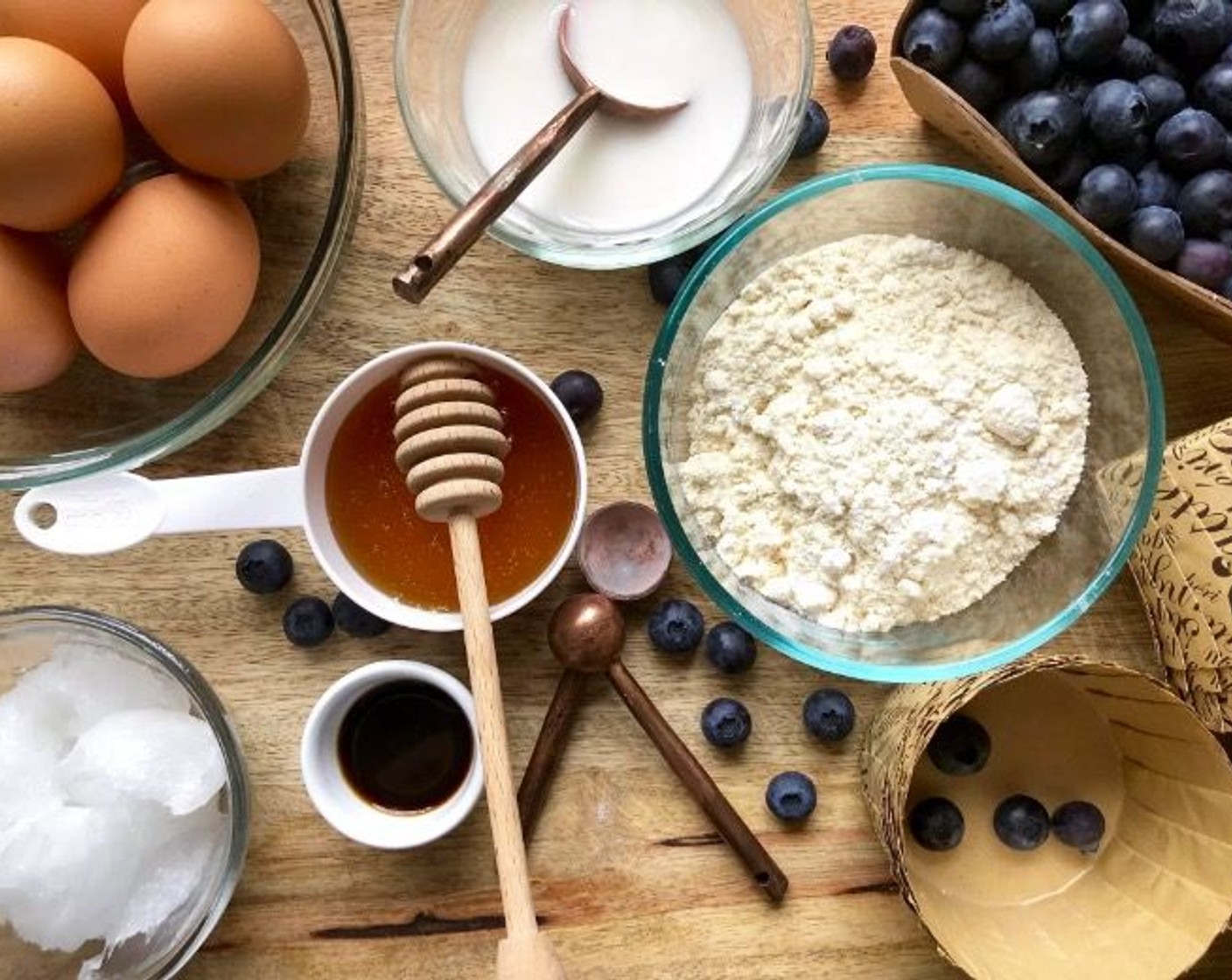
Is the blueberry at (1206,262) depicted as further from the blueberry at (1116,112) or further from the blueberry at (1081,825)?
the blueberry at (1081,825)

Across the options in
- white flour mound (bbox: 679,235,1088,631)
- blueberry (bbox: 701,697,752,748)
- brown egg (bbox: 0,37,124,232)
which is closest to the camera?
brown egg (bbox: 0,37,124,232)

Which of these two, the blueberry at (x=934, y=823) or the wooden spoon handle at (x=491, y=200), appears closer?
the wooden spoon handle at (x=491, y=200)

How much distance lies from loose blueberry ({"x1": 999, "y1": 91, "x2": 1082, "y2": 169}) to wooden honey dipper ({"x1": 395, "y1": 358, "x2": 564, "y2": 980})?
0.46 m

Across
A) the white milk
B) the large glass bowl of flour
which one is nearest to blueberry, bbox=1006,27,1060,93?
the large glass bowl of flour

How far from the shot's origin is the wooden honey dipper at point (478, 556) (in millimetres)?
1000

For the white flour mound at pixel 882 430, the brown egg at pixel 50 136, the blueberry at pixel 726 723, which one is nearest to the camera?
the brown egg at pixel 50 136

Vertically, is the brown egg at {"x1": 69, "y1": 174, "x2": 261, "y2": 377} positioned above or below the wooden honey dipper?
above

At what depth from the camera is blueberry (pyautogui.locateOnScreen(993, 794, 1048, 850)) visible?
3.71 ft

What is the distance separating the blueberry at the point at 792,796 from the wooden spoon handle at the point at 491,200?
480 millimetres

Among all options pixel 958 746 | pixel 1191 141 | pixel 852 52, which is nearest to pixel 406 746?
pixel 958 746

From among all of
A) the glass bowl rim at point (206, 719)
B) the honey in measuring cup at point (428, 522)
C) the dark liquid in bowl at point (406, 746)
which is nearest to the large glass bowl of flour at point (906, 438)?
the honey in measuring cup at point (428, 522)

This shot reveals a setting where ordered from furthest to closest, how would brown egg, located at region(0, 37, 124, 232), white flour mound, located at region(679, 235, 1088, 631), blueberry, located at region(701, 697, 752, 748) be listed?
blueberry, located at region(701, 697, 752, 748), white flour mound, located at region(679, 235, 1088, 631), brown egg, located at region(0, 37, 124, 232)

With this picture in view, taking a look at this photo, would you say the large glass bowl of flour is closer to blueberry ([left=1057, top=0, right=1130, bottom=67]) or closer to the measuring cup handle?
blueberry ([left=1057, top=0, right=1130, bottom=67])

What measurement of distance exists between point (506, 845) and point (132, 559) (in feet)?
1.36
